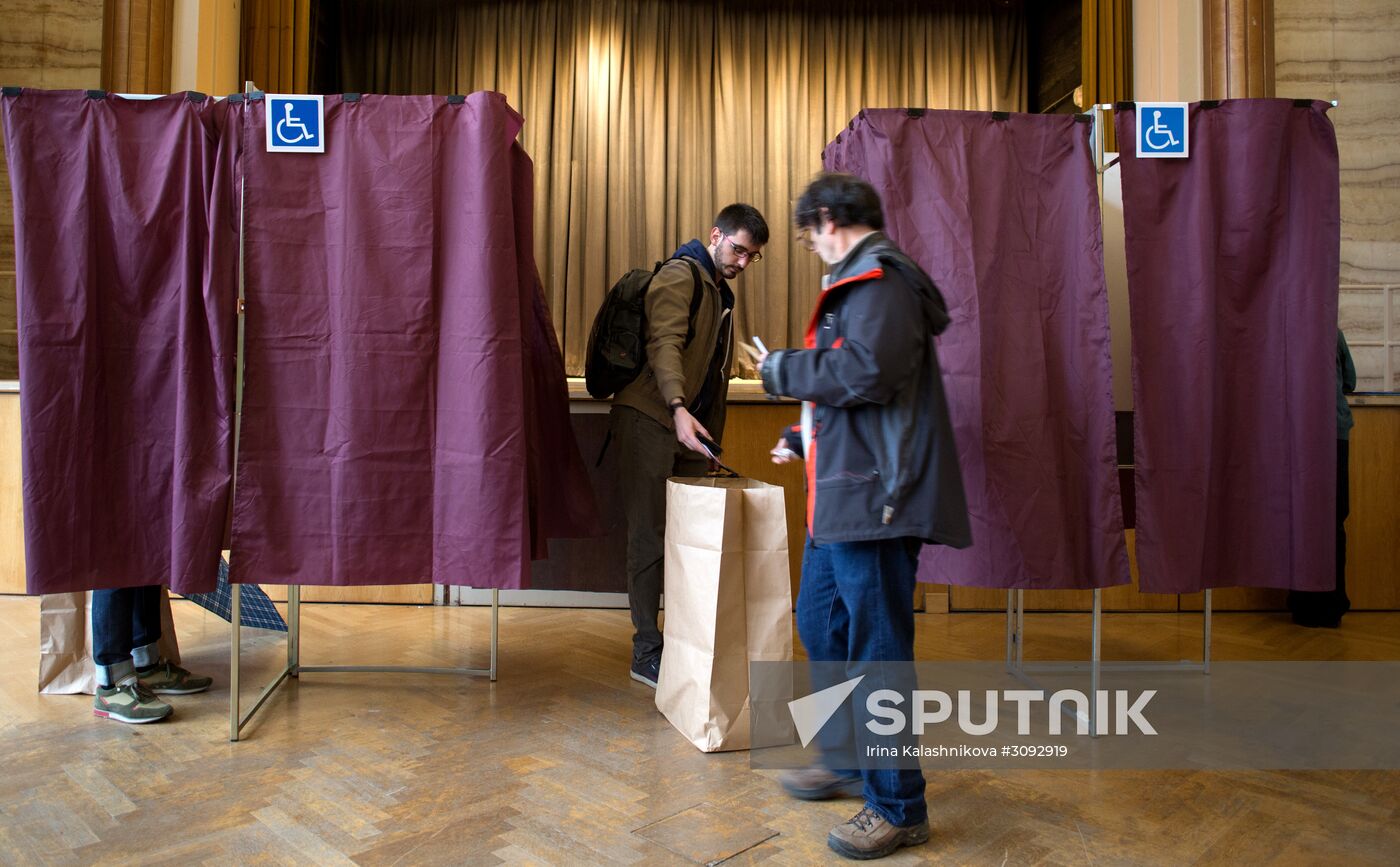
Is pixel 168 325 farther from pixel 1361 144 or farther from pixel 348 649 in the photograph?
pixel 1361 144

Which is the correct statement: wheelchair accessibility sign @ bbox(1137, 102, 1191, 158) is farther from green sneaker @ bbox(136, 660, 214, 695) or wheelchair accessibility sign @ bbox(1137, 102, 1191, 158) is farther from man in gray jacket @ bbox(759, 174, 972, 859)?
green sneaker @ bbox(136, 660, 214, 695)

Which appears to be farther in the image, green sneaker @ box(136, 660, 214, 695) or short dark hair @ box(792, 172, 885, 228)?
green sneaker @ box(136, 660, 214, 695)

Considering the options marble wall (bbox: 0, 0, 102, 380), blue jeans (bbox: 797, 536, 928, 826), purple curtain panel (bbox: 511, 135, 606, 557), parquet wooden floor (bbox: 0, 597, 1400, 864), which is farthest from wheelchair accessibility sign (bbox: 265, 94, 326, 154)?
marble wall (bbox: 0, 0, 102, 380)

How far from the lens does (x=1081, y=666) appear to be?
119 inches

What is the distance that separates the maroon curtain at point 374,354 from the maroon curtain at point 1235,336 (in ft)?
5.27

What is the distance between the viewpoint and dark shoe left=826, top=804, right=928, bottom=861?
5.52 feet

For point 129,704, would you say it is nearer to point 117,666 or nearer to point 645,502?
point 117,666

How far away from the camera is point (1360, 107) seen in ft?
14.6

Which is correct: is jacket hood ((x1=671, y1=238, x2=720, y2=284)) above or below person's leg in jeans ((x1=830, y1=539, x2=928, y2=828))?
above

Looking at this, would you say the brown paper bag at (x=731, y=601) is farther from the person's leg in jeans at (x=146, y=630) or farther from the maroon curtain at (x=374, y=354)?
the person's leg in jeans at (x=146, y=630)

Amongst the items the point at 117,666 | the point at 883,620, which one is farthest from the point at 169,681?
the point at 883,620

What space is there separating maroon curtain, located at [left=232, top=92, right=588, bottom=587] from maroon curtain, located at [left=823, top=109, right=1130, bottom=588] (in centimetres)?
103

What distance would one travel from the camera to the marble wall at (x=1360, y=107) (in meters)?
4.43

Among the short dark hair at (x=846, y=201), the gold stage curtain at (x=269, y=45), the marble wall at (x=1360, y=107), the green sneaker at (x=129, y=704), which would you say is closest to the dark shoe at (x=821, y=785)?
the short dark hair at (x=846, y=201)
